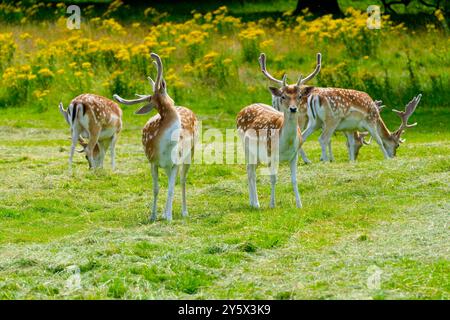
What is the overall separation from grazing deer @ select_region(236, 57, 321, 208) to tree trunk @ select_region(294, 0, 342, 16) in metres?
16.9

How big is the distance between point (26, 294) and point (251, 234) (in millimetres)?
2585

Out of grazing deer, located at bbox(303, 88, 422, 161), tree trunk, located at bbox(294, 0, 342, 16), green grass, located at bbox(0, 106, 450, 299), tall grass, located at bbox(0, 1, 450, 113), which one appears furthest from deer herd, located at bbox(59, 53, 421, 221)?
tree trunk, located at bbox(294, 0, 342, 16)

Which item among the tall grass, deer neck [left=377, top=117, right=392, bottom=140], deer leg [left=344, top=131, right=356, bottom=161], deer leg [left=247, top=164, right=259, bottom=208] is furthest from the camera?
the tall grass

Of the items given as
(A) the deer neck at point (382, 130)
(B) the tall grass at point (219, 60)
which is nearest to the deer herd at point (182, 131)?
(A) the deer neck at point (382, 130)

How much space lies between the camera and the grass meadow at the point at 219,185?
26.8ft

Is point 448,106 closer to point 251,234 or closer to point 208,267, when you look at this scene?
point 251,234

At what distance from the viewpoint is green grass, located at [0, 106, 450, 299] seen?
7941 mm

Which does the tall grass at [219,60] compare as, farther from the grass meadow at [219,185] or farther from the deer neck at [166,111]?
the deer neck at [166,111]

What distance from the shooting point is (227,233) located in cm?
1012

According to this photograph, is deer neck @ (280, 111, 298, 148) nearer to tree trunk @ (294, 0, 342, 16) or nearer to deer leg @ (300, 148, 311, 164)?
deer leg @ (300, 148, 311, 164)

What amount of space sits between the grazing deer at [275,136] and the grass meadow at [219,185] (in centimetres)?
34

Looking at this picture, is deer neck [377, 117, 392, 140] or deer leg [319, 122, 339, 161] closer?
deer leg [319, 122, 339, 161]

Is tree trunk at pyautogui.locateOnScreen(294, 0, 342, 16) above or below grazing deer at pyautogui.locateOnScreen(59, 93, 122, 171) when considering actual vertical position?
above
